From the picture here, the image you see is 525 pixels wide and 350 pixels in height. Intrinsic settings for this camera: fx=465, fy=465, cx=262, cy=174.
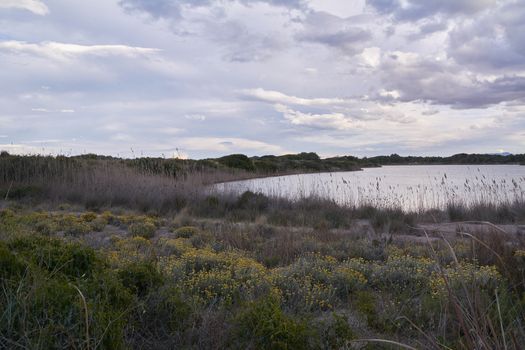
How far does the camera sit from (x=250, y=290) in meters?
4.77

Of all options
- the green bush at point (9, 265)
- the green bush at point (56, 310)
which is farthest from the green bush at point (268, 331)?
the green bush at point (9, 265)

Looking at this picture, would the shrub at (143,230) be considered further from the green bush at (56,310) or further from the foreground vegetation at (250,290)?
the green bush at (56,310)

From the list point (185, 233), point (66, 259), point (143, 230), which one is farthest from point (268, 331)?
point (143, 230)

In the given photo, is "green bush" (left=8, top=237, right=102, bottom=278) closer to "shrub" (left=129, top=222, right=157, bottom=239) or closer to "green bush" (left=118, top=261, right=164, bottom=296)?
"green bush" (left=118, top=261, right=164, bottom=296)

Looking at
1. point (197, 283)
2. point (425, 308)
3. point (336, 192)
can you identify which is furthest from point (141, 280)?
point (336, 192)

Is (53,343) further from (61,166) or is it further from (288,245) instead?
(61,166)

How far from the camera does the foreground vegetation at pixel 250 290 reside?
2934 millimetres

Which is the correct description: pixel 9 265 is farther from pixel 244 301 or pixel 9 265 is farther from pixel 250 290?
pixel 250 290

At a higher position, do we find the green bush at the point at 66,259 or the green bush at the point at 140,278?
the green bush at the point at 66,259

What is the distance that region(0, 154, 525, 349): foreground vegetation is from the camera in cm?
293

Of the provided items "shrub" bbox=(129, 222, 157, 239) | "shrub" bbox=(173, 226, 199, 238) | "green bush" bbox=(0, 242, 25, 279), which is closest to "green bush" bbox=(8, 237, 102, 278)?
"green bush" bbox=(0, 242, 25, 279)

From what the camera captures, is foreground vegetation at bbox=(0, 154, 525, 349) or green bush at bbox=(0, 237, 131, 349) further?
foreground vegetation at bbox=(0, 154, 525, 349)

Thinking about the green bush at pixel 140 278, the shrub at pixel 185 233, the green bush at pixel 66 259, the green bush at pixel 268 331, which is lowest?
the shrub at pixel 185 233

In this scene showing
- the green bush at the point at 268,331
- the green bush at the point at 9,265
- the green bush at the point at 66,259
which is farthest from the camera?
the green bush at the point at 66,259
